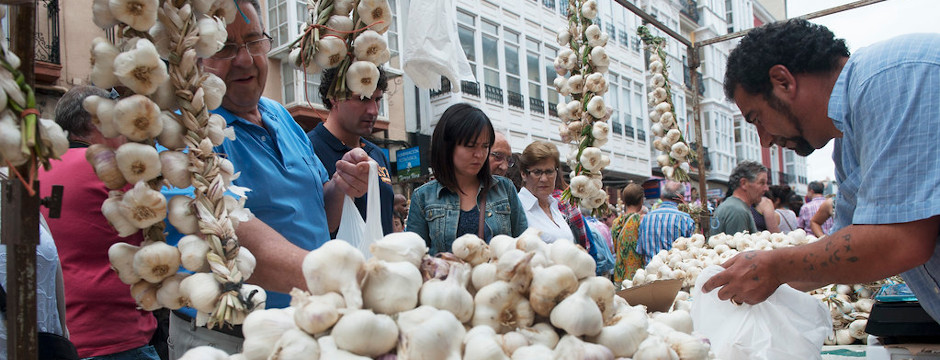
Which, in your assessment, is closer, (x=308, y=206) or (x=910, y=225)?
(x=910, y=225)

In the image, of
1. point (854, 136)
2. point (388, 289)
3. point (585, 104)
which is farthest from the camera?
point (585, 104)

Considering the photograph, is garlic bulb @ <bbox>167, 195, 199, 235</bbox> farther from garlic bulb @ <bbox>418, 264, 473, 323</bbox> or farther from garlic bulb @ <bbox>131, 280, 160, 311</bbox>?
garlic bulb @ <bbox>418, 264, 473, 323</bbox>

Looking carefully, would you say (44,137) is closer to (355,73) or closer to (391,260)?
(391,260)

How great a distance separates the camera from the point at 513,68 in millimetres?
16375

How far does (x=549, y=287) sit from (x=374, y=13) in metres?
1.03

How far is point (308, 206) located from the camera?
6.03 feet

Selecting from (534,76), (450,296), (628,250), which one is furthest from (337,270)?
(534,76)

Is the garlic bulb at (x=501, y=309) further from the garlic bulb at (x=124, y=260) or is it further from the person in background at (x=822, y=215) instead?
the person in background at (x=822, y=215)

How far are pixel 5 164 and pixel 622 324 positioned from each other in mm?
1169

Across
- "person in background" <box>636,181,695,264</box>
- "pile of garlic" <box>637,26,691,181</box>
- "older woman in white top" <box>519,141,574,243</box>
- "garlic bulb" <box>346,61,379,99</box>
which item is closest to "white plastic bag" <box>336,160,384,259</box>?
"garlic bulb" <box>346,61,379,99</box>

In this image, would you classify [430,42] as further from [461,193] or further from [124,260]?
[124,260]

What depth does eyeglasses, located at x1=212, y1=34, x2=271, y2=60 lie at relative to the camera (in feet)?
5.59

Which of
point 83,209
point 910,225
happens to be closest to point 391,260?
point 910,225

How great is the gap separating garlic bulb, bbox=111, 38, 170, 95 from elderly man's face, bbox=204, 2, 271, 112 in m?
0.38
